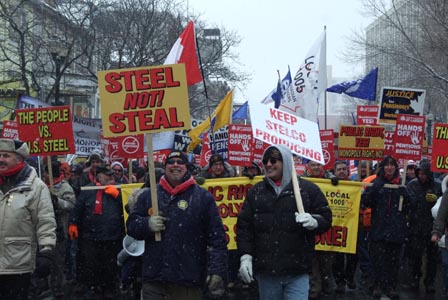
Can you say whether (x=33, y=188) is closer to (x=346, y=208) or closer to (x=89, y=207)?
(x=89, y=207)

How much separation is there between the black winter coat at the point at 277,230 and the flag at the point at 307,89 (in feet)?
26.6

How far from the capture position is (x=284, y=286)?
19.1 feet

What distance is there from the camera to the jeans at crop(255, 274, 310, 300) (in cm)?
575

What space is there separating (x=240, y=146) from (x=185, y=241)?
649cm

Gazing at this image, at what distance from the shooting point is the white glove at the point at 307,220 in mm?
5602

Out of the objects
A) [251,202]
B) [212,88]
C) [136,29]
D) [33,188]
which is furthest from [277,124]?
[212,88]

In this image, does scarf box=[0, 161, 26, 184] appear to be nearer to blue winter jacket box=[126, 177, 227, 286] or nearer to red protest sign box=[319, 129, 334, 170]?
blue winter jacket box=[126, 177, 227, 286]

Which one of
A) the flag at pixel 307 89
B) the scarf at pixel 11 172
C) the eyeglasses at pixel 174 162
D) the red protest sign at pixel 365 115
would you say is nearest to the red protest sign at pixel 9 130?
the flag at pixel 307 89

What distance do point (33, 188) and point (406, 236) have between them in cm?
515

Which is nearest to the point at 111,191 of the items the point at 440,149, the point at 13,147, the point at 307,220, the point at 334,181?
the point at 334,181

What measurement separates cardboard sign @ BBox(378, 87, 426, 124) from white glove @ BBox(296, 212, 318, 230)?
23.8 ft

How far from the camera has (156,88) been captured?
20.4 ft

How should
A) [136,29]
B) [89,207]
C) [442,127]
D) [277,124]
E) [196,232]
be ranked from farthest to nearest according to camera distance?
[136,29]
[442,127]
[89,207]
[277,124]
[196,232]

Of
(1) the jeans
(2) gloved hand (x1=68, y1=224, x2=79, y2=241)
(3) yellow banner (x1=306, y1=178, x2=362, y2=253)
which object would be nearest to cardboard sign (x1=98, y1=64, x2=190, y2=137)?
(1) the jeans
